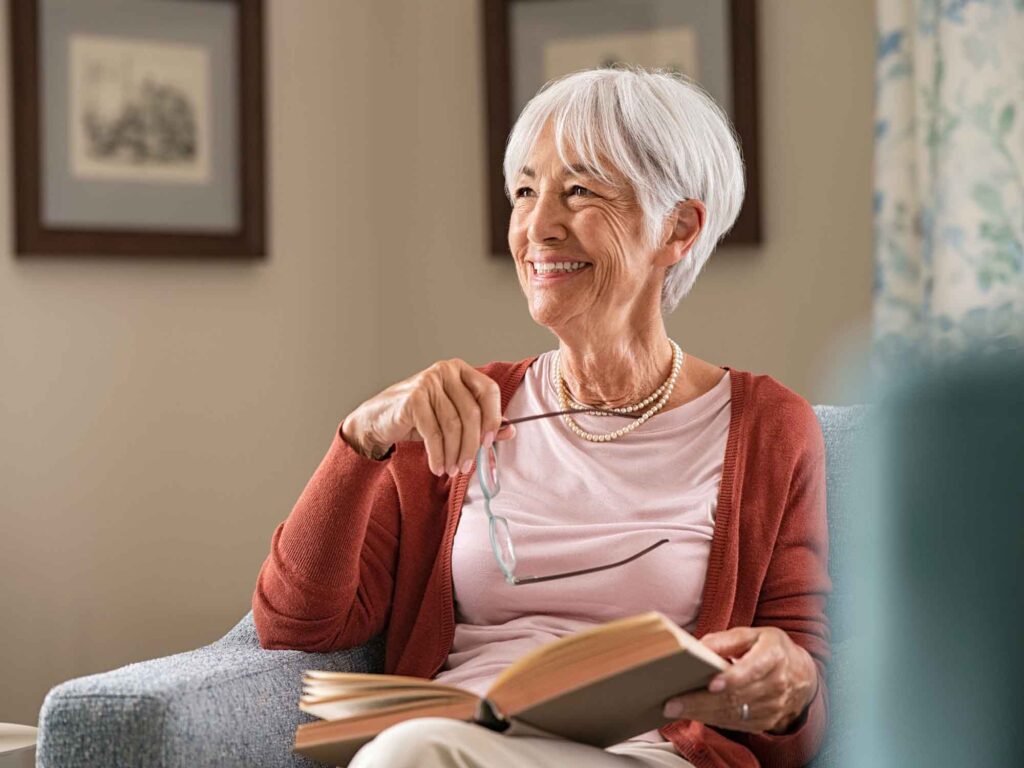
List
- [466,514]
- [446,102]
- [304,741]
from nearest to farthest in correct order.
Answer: [304,741] → [466,514] → [446,102]

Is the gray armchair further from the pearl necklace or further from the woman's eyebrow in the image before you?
the woman's eyebrow

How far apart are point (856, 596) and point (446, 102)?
2521 mm

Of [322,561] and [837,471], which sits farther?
[837,471]

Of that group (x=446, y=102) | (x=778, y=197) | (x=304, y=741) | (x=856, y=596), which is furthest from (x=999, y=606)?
(x=446, y=102)

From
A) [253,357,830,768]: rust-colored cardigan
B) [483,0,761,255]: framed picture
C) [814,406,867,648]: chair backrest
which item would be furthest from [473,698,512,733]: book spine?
[483,0,761,255]: framed picture

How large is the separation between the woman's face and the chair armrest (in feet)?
1.80

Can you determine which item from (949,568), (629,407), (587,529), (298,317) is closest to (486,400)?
(587,529)

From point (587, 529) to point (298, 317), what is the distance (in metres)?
1.41

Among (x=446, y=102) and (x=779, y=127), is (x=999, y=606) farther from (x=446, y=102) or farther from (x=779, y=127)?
(x=446, y=102)

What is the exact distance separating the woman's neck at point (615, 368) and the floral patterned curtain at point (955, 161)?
54cm

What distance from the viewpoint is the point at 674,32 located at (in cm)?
266

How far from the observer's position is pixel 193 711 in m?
1.29

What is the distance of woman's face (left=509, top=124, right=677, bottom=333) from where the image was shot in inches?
64.9

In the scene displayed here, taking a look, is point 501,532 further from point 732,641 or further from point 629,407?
point 732,641
